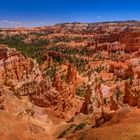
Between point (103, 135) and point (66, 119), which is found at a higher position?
point (103, 135)

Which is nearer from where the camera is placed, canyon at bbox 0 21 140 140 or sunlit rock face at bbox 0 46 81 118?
canyon at bbox 0 21 140 140

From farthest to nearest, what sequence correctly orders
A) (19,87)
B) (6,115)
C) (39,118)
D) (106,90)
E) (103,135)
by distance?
(106,90)
(19,87)
(39,118)
(6,115)
(103,135)

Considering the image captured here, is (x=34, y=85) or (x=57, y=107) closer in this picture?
(x=57, y=107)

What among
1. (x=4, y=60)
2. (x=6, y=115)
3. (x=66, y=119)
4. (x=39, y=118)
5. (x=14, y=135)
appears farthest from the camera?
(x=4, y=60)

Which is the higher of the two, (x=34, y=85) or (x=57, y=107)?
(x=34, y=85)

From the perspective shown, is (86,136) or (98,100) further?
(98,100)

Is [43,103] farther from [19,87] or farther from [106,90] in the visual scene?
[106,90]

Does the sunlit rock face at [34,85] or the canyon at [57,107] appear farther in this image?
the sunlit rock face at [34,85]

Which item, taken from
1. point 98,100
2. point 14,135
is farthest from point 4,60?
point 14,135

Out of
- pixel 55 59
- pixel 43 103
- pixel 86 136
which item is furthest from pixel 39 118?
pixel 55 59
